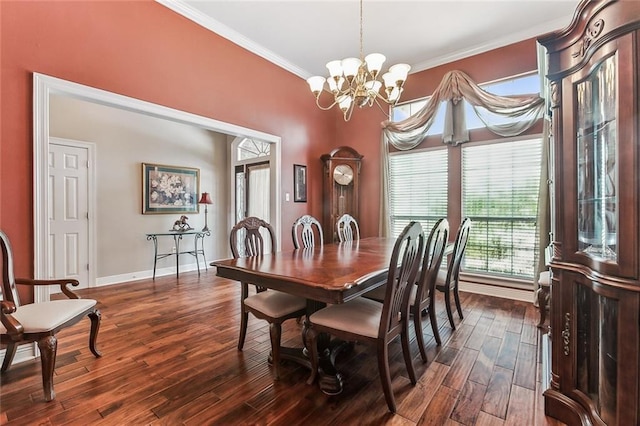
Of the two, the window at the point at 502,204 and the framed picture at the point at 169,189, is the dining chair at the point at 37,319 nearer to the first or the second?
the framed picture at the point at 169,189

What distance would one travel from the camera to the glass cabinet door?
1210 millimetres

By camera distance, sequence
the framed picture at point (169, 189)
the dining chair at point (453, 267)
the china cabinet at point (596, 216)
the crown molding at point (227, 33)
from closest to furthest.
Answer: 1. the china cabinet at point (596, 216)
2. the dining chair at point (453, 267)
3. the crown molding at point (227, 33)
4. the framed picture at point (169, 189)

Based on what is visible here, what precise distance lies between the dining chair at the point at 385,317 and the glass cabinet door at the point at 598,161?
2.56 ft

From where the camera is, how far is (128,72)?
2.68 metres

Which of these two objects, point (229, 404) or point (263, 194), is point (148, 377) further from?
point (263, 194)

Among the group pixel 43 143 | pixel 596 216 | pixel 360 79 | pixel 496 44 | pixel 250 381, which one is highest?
pixel 496 44

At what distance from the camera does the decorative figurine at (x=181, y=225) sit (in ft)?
16.5

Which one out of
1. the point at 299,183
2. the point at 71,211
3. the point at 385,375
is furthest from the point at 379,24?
the point at 71,211

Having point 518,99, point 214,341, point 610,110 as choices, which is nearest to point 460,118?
point 518,99

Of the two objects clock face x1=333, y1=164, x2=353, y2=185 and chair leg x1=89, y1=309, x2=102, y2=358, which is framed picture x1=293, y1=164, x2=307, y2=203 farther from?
chair leg x1=89, y1=309, x2=102, y2=358

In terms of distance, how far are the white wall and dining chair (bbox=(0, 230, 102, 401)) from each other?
2605mm

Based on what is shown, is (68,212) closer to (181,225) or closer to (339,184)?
(181,225)

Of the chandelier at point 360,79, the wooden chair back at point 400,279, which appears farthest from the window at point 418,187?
the wooden chair back at point 400,279

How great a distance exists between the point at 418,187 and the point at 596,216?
9.93 ft
